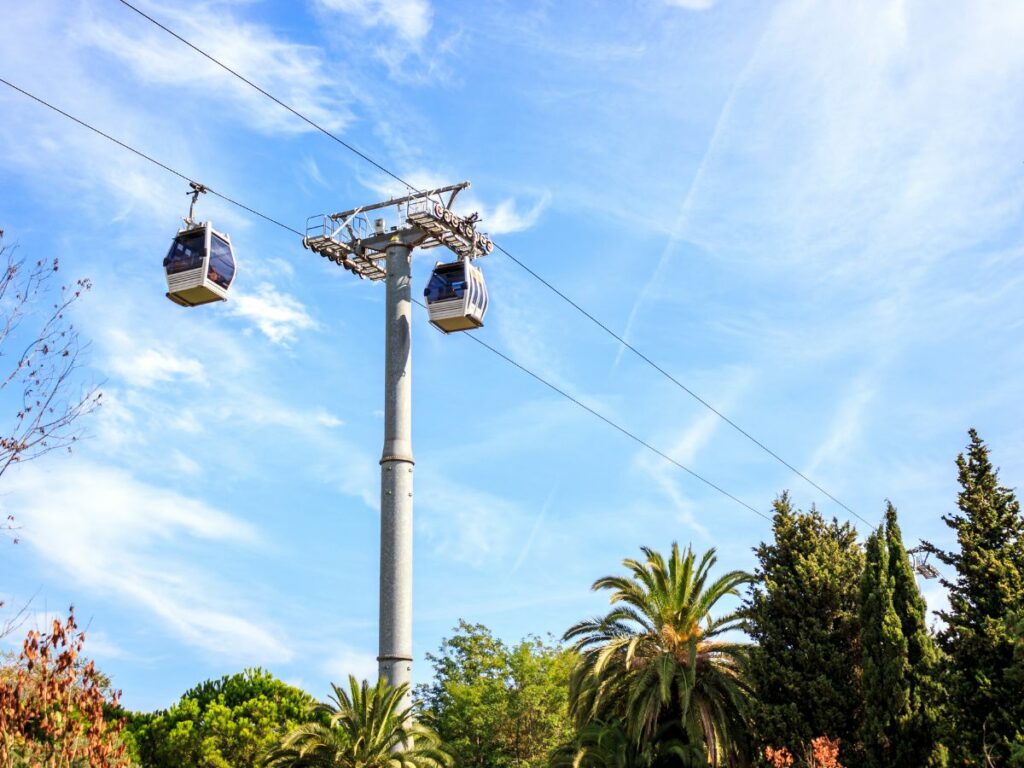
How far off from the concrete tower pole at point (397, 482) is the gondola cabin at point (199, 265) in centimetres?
714

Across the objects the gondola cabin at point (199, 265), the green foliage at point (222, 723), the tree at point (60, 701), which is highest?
the gondola cabin at point (199, 265)

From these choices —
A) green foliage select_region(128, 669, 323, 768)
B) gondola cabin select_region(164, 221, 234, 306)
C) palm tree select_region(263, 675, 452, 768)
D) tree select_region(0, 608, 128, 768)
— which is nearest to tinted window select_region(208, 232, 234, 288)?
gondola cabin select_region(164, 221, 234, 306)

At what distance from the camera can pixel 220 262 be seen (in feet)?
87.9

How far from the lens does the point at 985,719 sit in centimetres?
2480

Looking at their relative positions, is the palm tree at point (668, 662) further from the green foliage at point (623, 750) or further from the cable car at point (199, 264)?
the cable car at point (199, 264)

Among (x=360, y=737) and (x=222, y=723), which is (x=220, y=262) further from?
(x=222, y=723)

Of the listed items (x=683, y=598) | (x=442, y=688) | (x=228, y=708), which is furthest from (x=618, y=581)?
(x=442, y=688)

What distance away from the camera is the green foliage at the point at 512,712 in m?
50.0

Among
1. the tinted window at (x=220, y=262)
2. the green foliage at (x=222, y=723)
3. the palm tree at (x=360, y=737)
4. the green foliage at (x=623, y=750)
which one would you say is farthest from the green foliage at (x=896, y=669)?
the green foliage at (x=222, y=723)

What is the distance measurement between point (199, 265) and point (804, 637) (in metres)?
20.0

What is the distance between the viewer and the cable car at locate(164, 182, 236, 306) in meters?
26.4

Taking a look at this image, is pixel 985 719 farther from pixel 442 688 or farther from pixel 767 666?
pixel 442 688

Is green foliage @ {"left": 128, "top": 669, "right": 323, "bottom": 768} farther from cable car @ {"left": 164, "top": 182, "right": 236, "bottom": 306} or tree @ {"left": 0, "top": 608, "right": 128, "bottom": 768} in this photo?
tree @ {"left": 0, "top": 608, "right": 128, "bottom": 768}

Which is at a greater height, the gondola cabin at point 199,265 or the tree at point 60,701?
the gondola cabin at point 199,265
